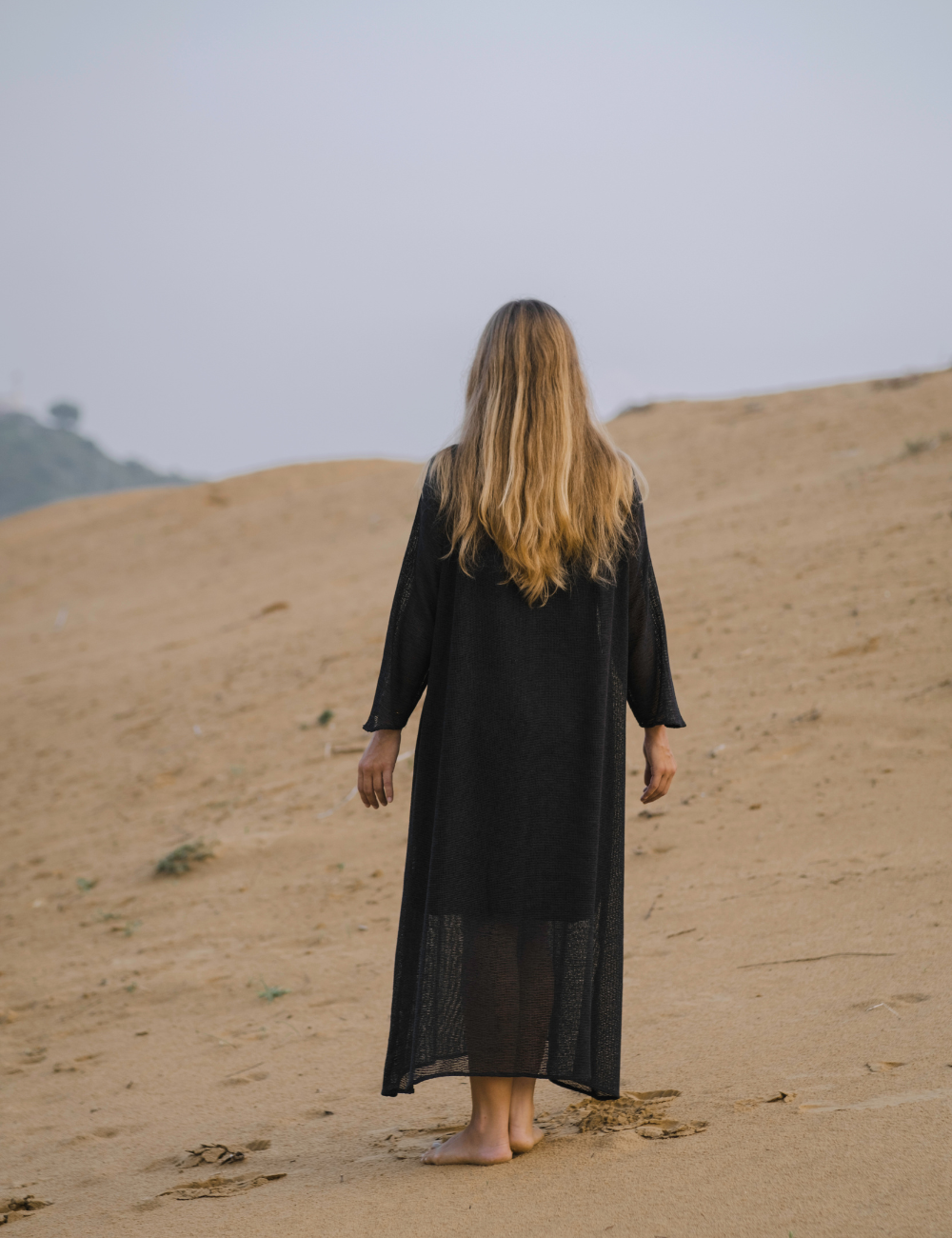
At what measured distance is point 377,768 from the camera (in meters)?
2.31

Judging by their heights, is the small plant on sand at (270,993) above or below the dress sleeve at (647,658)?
below

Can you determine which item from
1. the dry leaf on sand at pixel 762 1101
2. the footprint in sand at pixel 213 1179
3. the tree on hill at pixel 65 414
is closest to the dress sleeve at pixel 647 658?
the dry leaf on sand at pixel 762 1101

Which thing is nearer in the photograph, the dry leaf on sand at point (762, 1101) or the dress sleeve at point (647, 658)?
the dry leaf on sand at point (762, 1101)

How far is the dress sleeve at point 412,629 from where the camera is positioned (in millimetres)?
2312

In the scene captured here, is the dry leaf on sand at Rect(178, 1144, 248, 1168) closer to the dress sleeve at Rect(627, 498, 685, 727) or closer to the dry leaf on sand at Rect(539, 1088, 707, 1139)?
the dry leaf on sand at Rect(539, 1088, 707, 1139)

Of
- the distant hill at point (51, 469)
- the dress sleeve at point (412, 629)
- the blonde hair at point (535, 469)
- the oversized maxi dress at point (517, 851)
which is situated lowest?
the oversized maxi dress at point (517, 851)

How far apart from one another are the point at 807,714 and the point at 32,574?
1804 centimetres

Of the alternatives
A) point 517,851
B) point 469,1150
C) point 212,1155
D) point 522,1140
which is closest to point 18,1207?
point 212,1155

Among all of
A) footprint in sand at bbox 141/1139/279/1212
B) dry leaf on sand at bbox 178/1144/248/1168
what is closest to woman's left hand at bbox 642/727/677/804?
footprint in sand at bbox 141/1139/279/1212

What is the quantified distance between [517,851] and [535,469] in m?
0.81

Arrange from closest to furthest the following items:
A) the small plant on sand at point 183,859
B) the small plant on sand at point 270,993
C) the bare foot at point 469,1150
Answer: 1. the bare foot at point 469,1150
2. the small plant on sand at point 270,993
3. the small plant on sand at point 183,859

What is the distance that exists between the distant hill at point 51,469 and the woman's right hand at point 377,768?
73.4m

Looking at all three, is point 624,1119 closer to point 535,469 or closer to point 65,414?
point 535,469

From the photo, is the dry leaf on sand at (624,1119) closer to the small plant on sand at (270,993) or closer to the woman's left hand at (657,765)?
the woman's left hand at (657,765)
